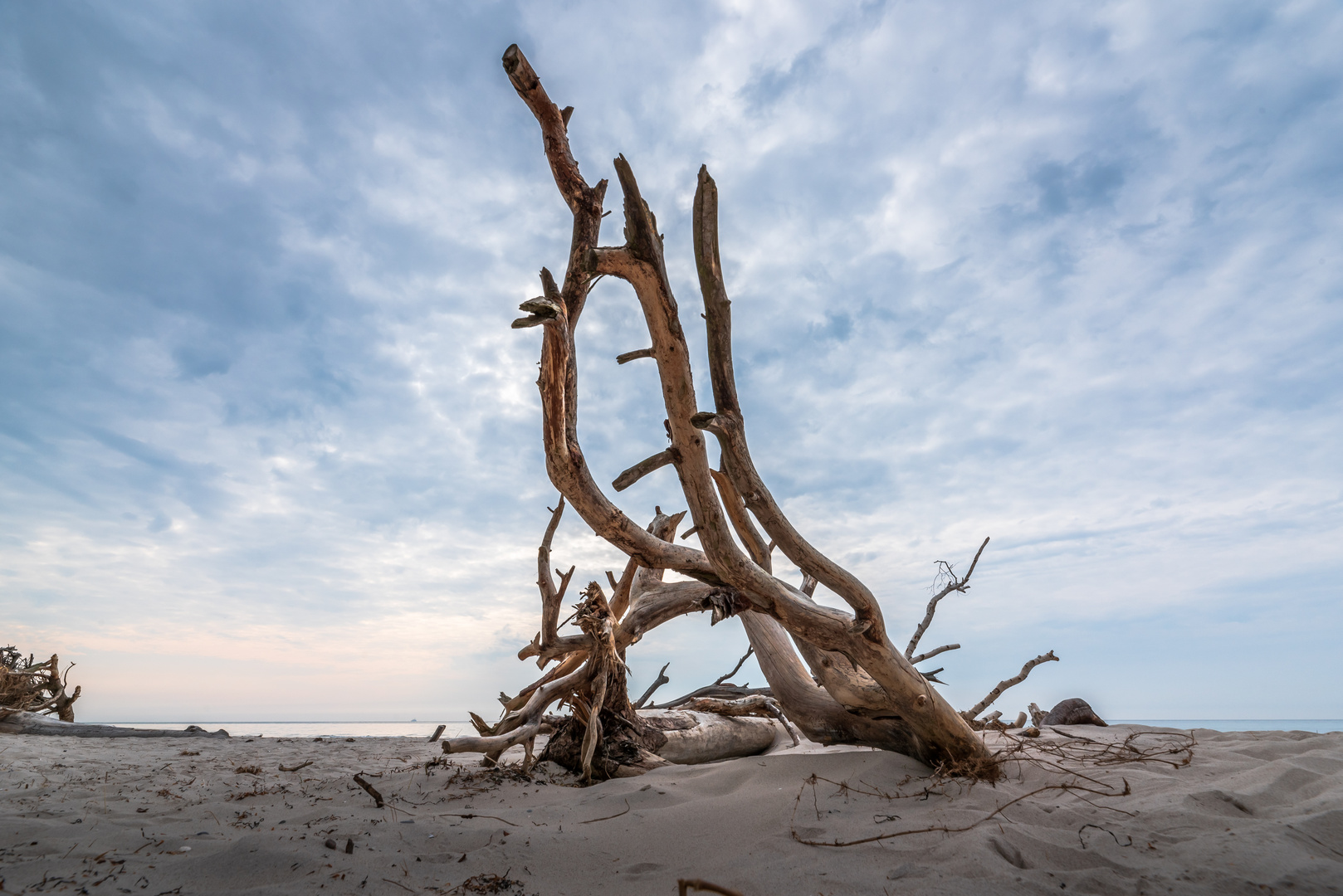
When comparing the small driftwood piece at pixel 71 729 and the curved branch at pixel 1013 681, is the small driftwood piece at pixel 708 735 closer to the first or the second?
the curved branch at pixel 1013 681

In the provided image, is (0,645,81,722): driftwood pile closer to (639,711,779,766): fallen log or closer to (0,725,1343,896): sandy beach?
(0,725,1343,896): sandy beach

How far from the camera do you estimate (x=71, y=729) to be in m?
7.39

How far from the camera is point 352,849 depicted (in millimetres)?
2623

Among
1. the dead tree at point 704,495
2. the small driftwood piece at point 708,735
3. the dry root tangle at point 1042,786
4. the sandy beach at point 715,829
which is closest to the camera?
the sandy beach at point 715,829

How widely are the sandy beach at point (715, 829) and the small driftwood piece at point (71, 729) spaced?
3428 mm

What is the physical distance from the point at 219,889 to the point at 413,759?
11.2 feet

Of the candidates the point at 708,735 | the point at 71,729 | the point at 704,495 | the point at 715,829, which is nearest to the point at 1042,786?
the point at 715,829

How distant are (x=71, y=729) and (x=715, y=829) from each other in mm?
8778

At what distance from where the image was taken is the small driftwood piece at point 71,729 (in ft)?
23.7

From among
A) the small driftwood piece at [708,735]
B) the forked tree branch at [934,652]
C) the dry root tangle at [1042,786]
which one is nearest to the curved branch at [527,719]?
the small driftwood piece at [708,735]

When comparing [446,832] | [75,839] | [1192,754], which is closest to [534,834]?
[446,832]

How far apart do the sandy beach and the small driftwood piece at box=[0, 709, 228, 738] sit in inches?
135

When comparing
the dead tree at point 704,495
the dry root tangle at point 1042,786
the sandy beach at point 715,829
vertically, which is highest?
the dead tree at point 704,495

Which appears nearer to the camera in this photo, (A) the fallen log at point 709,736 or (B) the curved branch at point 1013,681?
(A) the fallen log at point 709,736
